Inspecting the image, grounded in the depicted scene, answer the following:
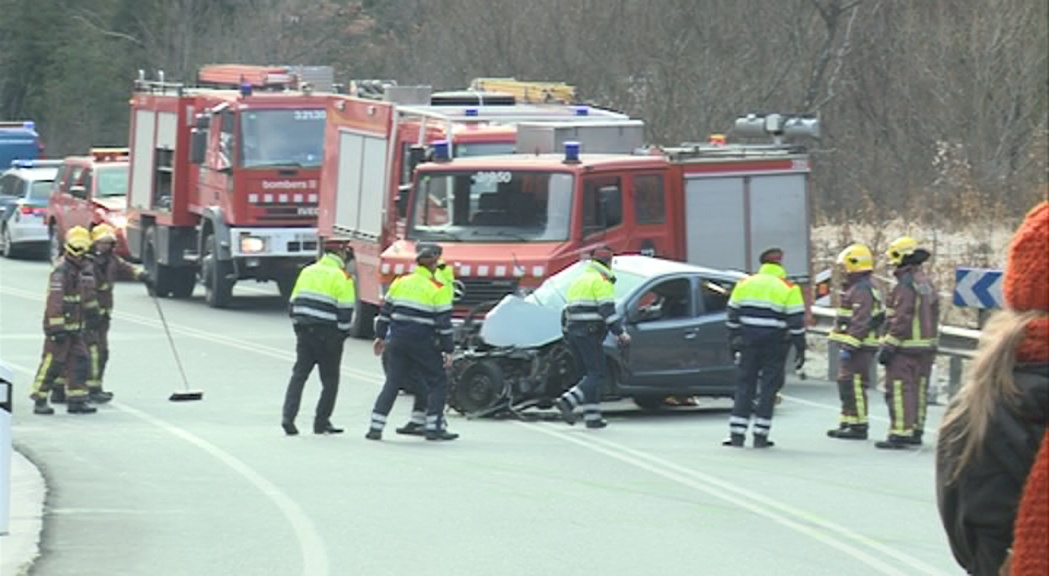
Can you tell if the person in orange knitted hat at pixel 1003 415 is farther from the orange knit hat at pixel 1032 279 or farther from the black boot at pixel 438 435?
the black boot at pixel 438 435

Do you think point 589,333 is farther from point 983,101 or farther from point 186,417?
point 983,101

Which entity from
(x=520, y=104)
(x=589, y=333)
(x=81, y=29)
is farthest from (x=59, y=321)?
(x=81, y=29)

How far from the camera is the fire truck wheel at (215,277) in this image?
29266 mm

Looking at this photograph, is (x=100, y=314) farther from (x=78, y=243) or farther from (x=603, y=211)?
(x=603, y=211)

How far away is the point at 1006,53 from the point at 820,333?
1205 cm

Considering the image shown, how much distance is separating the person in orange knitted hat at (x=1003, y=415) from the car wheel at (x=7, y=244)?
120ft

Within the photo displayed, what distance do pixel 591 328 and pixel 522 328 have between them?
107 cm

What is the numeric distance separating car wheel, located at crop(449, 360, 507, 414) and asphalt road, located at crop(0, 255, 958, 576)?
7.1 inches

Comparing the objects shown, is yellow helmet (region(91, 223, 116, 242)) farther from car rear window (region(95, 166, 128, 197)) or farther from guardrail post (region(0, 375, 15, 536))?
car rear window (region(95, 166, 128, 197))

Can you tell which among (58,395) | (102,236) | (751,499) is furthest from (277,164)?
(751,499)

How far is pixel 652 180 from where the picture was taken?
878 inches

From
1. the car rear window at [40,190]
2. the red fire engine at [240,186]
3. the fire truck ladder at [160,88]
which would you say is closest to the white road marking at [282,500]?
the red fire engine at [240,186]

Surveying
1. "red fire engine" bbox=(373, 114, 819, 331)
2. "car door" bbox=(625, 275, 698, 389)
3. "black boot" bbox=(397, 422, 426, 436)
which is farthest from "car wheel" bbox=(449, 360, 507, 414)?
"red fire engine" bbox=(373, 114, 819, 331)

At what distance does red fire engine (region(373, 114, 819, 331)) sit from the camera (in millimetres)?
21594
